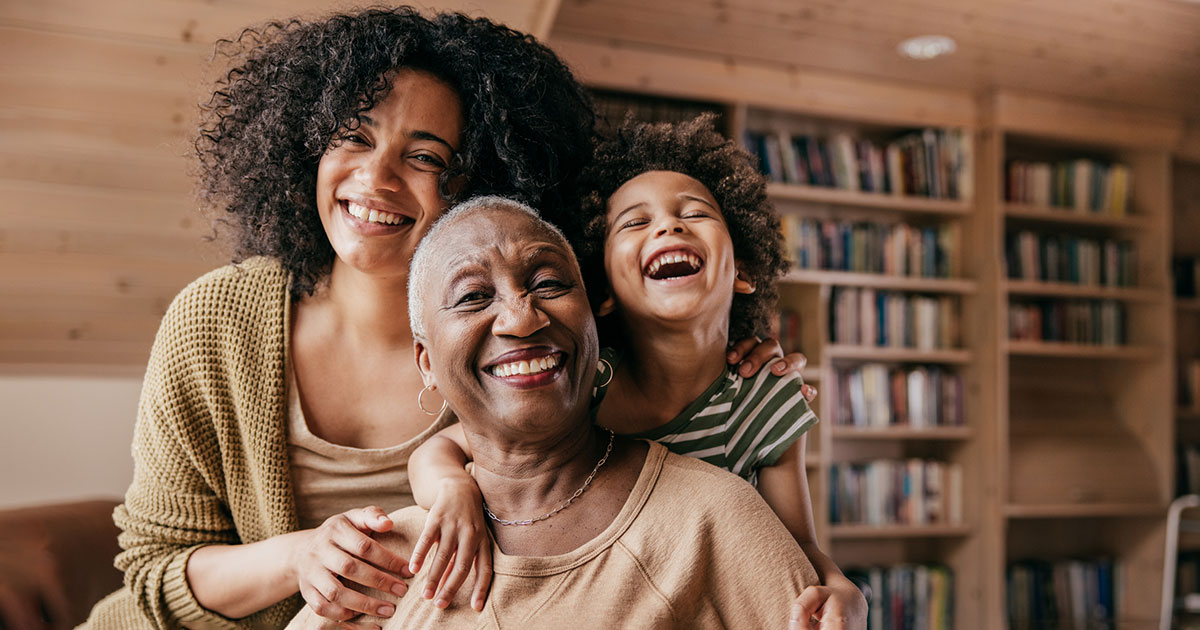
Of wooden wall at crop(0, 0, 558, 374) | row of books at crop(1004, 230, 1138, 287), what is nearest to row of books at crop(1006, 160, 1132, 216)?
row of books at crop(1004, 230, 1138, 287)

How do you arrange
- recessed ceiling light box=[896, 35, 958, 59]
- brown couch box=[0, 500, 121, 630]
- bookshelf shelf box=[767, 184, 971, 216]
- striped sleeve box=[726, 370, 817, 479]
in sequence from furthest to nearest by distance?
bookshelf shelf box=[767, 184, 971, 216], recessed ceiling light box=[896, 35, 958, 59], brown couch box=[0, 500, 121, 630], striped sleeve box=[726, 370, 817, 479]

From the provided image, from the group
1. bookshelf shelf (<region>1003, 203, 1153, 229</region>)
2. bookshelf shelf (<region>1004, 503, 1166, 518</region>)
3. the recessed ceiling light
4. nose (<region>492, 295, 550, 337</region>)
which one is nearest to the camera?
nose (<region>492, 295, 550, 337</region>)

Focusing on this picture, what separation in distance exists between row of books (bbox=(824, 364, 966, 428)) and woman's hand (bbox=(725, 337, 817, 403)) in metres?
3.14

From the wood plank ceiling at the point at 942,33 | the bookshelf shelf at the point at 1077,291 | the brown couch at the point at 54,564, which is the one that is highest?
the wood plank ceiling at the point at 942,33

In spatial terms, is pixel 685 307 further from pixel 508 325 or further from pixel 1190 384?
pixel 1190 384

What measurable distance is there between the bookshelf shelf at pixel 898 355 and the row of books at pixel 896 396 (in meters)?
0.05

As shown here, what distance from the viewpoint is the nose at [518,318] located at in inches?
41.8

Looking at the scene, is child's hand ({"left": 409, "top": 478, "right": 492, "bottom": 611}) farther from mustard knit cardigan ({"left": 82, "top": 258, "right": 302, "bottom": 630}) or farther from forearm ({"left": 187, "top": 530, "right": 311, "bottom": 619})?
mustard knit cardigan ({"left": 82, "top": 258, "right": 302, "bottom": 630})

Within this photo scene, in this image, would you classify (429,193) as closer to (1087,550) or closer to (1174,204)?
(1087,550)

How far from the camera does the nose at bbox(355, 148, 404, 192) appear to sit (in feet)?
4.57

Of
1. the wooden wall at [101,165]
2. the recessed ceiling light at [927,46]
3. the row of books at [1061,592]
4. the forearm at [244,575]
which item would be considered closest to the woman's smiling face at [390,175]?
the forearm at [244,575]

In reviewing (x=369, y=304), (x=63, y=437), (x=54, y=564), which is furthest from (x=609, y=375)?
(x=63, y=437)

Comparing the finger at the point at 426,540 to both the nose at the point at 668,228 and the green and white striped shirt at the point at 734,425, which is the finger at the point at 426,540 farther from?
the nose at the point at 668,228

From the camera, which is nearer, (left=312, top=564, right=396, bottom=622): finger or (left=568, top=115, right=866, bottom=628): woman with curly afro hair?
(left=312, top=564, right=396, bottom=622): finger
